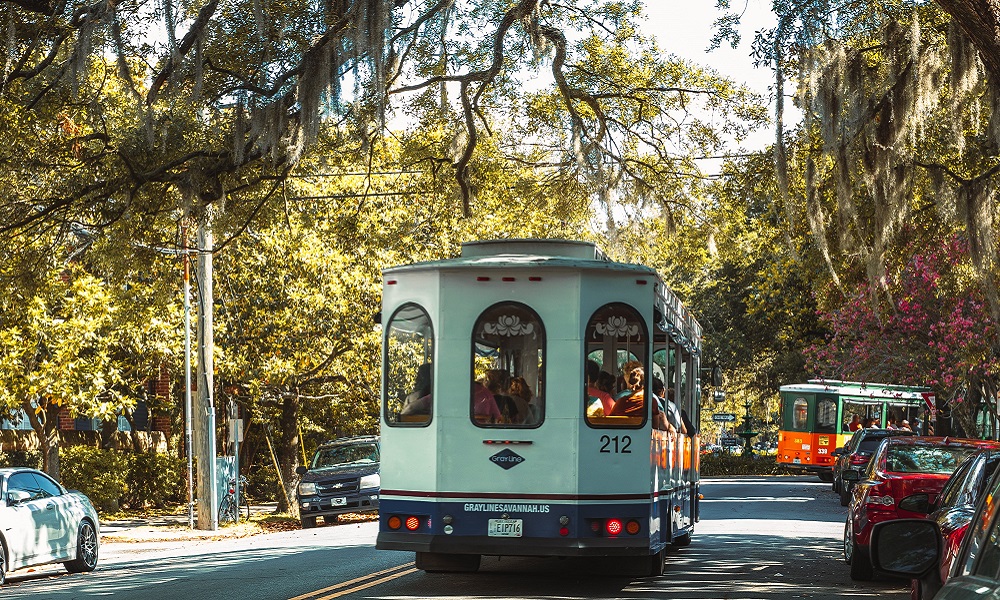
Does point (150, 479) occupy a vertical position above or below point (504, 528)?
below

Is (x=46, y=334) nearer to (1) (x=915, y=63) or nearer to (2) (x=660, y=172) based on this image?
(2) (x=660, y=172)

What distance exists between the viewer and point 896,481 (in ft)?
Answer: 46.0

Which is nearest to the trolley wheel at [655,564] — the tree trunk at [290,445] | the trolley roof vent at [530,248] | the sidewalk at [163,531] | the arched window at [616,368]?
the arched window at [616,368]

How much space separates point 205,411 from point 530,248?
13.4 meters

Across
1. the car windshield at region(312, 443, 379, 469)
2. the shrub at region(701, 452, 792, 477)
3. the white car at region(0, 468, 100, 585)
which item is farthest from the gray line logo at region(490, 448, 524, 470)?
the shrub at region(701, 452, 792, 477)

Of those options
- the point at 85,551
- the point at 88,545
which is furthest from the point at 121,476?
the point at 85,551

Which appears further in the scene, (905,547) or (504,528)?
(504,528)

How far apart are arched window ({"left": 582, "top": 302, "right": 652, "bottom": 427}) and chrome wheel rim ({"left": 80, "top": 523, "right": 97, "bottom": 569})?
8655 mm

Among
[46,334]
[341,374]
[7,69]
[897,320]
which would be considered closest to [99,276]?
[46,334]

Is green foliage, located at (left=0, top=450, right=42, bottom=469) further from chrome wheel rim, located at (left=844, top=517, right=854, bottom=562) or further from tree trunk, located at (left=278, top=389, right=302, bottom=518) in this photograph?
chrome wheel rim, located at (left=844, top=517, right=854, bottom=562)

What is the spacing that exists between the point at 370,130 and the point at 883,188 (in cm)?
830

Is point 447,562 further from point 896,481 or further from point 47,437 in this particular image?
point 47,437

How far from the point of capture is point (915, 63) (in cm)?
1401

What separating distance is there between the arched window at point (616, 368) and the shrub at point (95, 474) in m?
20.6
